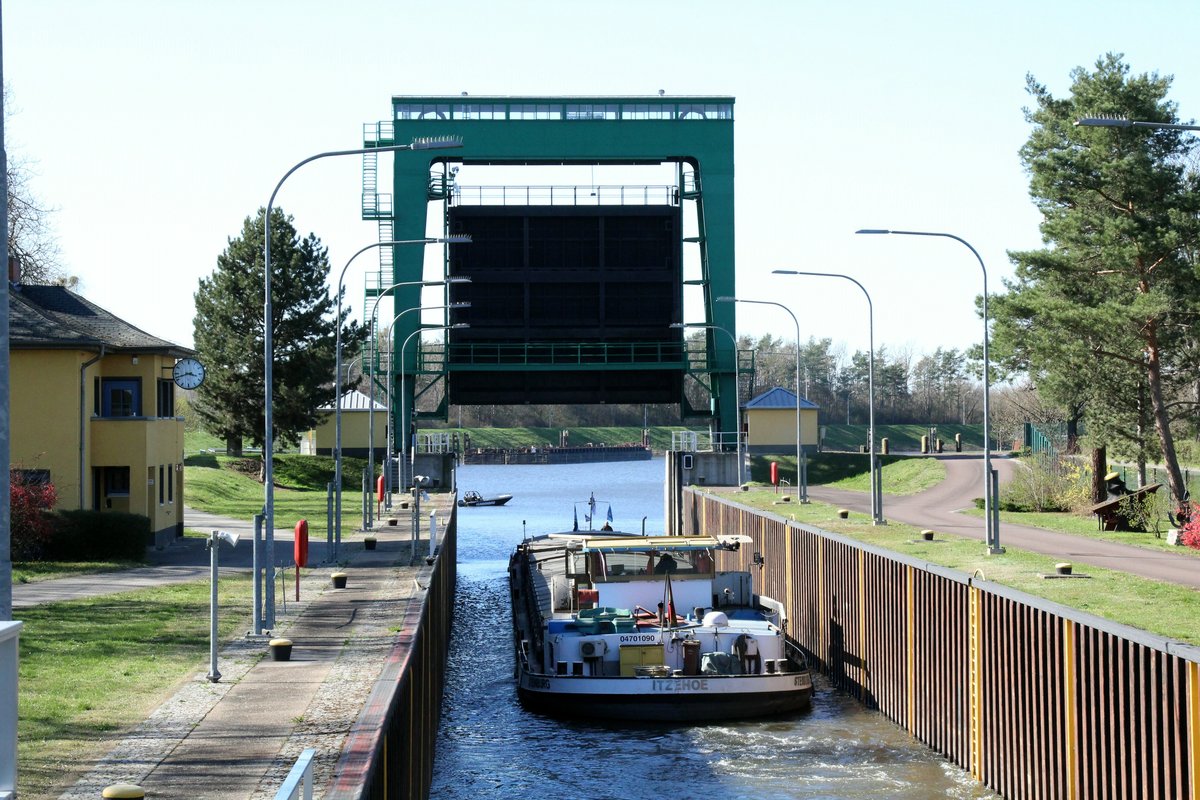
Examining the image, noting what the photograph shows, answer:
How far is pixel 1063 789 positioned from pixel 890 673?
666 centimetres

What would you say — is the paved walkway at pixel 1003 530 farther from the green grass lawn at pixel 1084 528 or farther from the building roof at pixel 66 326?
the building roof at pixel 66 326

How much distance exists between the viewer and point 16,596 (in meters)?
21.0

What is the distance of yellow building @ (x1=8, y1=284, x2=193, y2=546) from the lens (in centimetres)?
2973

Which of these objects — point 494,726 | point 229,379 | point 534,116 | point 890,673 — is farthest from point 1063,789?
point 229,379

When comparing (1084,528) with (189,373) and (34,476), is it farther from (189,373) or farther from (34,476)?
(34,476)

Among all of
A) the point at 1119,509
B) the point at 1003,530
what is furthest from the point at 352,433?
the point at 1119,509

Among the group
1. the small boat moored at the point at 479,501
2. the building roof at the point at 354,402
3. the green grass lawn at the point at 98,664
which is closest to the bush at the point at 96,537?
the green grass lawn at the point at 98,664

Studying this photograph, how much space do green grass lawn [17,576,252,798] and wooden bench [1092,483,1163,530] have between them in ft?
64.2

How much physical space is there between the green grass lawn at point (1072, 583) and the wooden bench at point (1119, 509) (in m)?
5.63

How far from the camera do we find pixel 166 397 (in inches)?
1353

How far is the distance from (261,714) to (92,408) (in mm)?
20216

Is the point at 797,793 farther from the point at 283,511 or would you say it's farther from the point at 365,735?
the point at 283,511

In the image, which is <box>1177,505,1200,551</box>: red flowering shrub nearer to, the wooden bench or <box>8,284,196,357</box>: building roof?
the wooden bench

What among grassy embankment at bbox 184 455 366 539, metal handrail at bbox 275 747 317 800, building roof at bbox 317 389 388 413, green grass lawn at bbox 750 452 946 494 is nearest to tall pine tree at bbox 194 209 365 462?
grassy embankment at bbox 184 455 366 539
